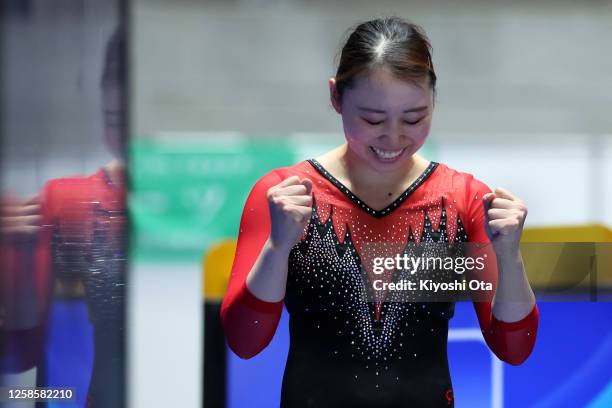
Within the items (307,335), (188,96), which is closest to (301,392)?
(307,335)

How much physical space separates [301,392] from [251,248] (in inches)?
6.3

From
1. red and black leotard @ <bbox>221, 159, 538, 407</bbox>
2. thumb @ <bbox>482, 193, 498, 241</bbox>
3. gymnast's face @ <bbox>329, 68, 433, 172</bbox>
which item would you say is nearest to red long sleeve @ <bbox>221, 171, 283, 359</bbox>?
red and black leotard @ <bbox>221, 159, 538, 407</bbox>

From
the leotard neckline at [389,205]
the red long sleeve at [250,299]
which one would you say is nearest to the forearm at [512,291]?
the leotard neckline at [389,205]

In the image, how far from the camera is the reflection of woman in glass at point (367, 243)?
93 cm

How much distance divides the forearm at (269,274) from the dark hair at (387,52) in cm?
17

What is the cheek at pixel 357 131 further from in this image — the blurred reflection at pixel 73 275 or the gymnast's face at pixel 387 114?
the blurred reflection at pixel 73 275

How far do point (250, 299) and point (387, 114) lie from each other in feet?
0.73

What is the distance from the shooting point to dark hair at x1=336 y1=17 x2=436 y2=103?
3.07 ft

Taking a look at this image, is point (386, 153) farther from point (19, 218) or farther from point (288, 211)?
point (19, 218)

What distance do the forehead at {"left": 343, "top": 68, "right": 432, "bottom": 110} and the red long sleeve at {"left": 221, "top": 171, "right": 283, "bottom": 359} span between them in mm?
128

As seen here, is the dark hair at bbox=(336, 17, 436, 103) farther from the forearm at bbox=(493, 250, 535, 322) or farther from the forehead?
the forearm at bbox=(493, 250, 535, 322)

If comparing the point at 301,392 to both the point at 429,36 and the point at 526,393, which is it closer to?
the point at 526,393

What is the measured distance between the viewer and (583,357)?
102cm

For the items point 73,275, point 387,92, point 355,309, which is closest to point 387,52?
point 387,92
